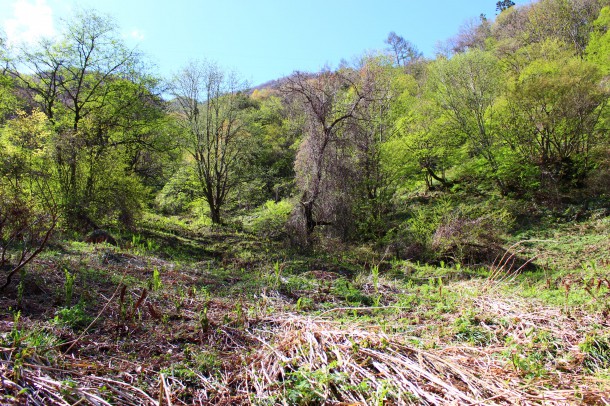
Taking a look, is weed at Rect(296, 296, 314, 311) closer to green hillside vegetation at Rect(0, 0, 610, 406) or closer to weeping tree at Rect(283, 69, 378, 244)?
green hillside vegetation at Rect(0, 0, 610, 406)

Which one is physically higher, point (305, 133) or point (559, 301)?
point (305, 133)

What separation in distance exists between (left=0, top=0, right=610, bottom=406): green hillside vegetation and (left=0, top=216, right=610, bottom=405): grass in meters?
0.02

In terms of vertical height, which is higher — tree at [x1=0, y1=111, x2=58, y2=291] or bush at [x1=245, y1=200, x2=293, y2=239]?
tree at [x1=0, y1=111, x2=58, y2=291]

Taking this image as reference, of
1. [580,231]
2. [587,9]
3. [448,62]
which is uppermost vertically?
[587,9]

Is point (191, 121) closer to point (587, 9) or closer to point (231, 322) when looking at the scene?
point (231, 322)

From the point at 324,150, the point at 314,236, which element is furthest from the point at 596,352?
the point at 324,150

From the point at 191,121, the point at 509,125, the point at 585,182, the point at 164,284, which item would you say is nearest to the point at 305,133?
the point at 191,121

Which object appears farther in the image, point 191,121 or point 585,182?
point 191,121

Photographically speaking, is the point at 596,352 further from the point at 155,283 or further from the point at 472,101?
the point at 472,101

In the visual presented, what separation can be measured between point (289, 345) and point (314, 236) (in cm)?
887

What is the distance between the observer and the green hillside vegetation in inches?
88.5

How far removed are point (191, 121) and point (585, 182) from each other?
17343 mm

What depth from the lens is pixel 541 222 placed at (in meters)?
12.9

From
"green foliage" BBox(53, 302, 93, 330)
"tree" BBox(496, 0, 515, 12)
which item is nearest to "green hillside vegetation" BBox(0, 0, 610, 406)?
"green foliage" BBox(53, 302, 93, 330)
